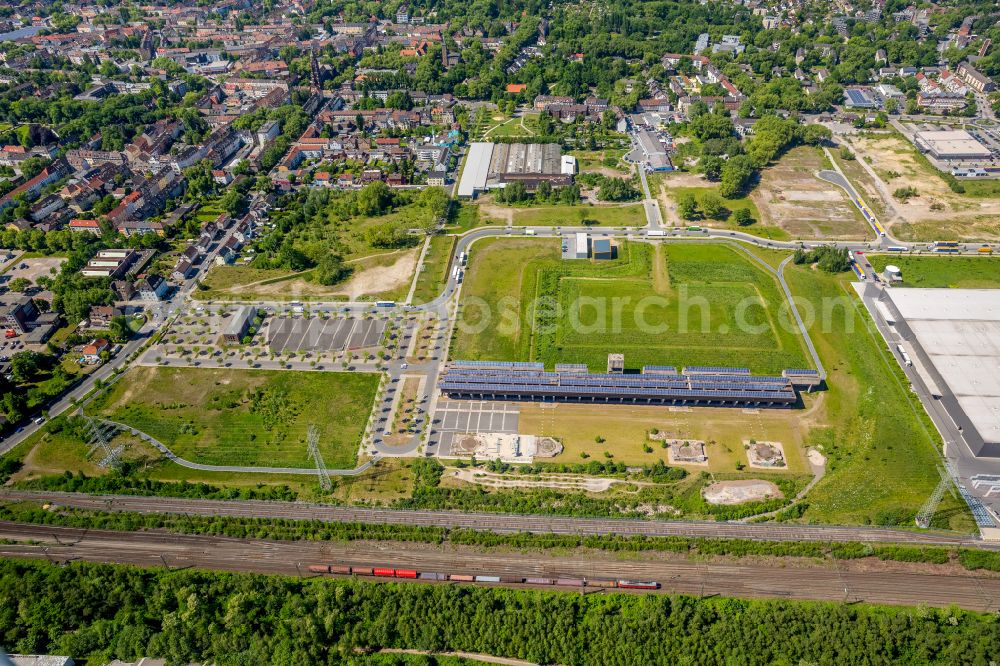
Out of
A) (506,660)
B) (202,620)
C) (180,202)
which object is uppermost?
(180,202)

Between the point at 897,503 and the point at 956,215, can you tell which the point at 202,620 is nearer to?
the point at 897,503

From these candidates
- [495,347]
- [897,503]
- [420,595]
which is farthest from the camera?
[495,347]

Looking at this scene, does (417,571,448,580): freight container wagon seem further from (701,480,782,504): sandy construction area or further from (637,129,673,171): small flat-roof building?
(637,129,673,171): small flat-roof building

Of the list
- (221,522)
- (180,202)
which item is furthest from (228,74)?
(221,522)

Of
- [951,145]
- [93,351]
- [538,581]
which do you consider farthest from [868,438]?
[93,351]

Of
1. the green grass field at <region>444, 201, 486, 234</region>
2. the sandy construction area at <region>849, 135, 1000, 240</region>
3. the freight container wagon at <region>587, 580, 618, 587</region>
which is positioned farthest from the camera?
the green grass field at <region>444, 201, 486, 234</region>

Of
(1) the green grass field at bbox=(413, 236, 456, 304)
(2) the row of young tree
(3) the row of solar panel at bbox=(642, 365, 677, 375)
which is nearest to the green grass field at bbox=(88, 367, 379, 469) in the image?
(2) the row of young tree
